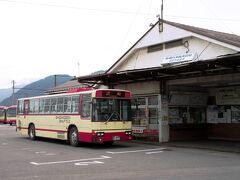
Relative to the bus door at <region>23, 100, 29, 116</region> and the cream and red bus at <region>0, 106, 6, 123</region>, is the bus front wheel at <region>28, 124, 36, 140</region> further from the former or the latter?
the cream and red bus at <region>0, 106, 6, 123</region>

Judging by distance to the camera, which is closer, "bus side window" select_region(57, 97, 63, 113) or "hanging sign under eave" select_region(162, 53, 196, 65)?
"bus side window" select_region(57, 97, 63, 113)

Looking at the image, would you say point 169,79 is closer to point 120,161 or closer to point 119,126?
point 119,126

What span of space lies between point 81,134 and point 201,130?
26.1 ft

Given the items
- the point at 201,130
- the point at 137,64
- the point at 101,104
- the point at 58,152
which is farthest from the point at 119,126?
the point at 137,64

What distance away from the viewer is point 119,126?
1969cm

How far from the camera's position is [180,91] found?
23.3 meters

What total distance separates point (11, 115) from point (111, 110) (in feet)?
130

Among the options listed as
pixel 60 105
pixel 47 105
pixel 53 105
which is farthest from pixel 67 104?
pixel 47 105

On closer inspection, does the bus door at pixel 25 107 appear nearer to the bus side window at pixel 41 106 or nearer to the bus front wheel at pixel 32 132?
the bus front wheel at pixel 32 132

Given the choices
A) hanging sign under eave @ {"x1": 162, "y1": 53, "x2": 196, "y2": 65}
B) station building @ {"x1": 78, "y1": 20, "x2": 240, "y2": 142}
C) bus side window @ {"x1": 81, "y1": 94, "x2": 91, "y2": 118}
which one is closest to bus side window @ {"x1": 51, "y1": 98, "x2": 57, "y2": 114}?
station building @ {"x1": 78, "y1": 20, "x2": 240, "y2": 142}

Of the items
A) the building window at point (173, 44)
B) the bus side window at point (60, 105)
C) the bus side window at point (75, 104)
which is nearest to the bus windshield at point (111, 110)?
the bus side window at point (75, 104)

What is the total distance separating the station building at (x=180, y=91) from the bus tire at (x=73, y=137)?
3.56 meters

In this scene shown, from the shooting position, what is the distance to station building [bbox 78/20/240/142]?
72.3 feet

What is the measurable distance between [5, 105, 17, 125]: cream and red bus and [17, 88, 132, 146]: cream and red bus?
112ft
